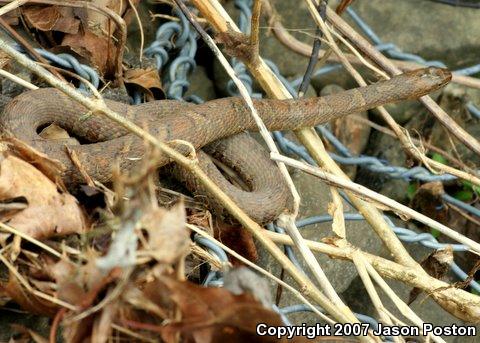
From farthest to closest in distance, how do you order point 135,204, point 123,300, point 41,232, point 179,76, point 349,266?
point 179,76
point 349,266
point 41,232
point 123,300
point 135,204

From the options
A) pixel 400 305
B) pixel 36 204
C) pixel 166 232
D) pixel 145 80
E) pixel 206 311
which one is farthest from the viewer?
pixel 145 80

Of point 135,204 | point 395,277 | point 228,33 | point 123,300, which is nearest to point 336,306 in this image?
point 395,277

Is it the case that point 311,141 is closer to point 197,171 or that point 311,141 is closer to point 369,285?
point 369,285

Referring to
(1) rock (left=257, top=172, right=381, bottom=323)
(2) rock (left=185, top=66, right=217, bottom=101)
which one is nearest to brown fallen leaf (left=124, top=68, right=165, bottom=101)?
(2) rock (left=185, top=66, right=217, bottom=101)

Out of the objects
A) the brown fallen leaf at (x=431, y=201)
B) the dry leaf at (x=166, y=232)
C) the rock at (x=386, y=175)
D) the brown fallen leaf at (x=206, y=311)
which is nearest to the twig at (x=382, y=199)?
the brown fallen leaf at (x=206, y=311)

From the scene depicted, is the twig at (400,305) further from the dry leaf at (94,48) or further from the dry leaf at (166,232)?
the dry leaf at (94,48)

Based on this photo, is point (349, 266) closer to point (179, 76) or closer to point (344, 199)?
point (344, 199)

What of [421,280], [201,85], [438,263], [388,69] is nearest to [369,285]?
[421,280]
